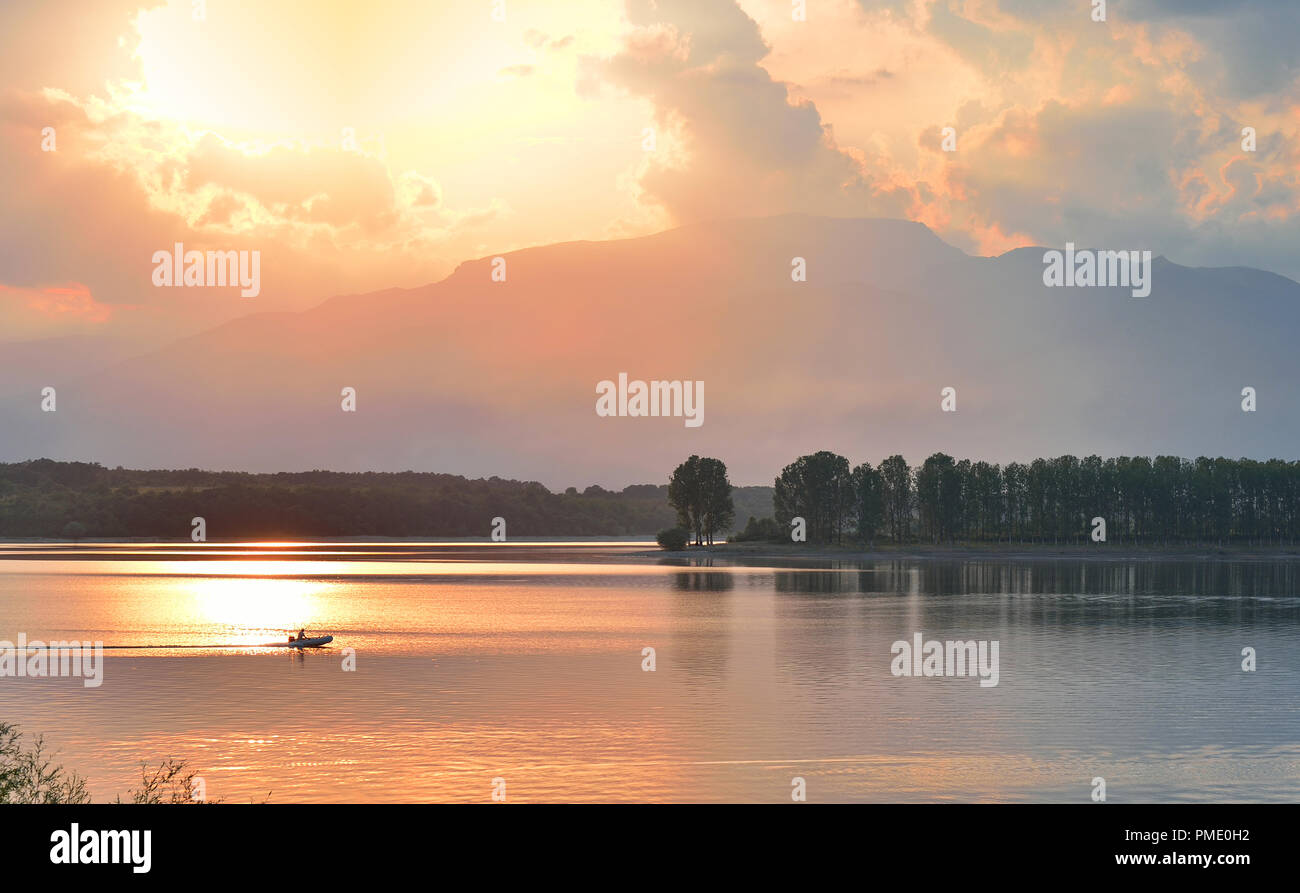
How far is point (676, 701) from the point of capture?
4350cm

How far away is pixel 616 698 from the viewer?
44438 millimetres

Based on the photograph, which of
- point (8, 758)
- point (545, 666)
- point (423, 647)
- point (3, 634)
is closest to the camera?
point (8, 758)

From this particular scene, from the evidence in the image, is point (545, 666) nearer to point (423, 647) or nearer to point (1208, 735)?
point (423, 647)

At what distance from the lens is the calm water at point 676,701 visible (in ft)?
98.9

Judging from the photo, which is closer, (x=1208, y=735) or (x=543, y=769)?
(x=543, y=769)

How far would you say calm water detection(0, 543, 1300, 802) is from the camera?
30.2 m

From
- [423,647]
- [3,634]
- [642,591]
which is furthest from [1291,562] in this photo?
[3,634]
